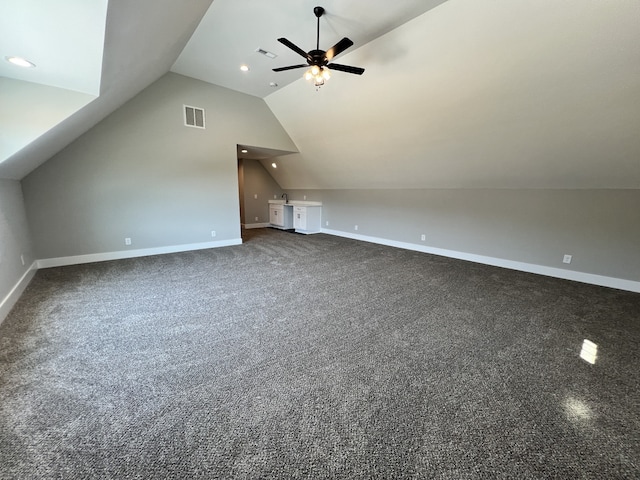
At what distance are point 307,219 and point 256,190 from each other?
230 centimetres

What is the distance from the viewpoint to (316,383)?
172 cm

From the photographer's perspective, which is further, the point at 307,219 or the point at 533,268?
the point at 307,219

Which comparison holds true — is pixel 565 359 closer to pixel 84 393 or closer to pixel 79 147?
pixel 84 393

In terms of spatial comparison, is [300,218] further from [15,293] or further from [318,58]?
[15,293]

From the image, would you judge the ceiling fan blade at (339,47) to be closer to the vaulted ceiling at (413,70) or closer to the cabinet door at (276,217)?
the vaulted ceiling at (413,70)

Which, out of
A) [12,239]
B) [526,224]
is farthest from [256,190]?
[526,224]

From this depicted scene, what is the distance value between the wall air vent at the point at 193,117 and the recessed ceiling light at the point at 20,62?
290 centimetres

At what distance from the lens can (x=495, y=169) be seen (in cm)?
414

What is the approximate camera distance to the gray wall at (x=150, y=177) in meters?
4.00

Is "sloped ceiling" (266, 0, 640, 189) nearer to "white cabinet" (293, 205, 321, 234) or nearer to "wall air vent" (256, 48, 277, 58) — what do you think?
"wall air vent" (256, 48, 277, 58)

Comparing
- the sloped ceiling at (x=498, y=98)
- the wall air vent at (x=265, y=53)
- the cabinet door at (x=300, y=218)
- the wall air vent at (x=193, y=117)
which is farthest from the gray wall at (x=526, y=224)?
the wall air vent at (x=193, y=117)

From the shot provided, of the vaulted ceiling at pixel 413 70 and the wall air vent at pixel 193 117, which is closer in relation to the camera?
the vaulted ceiling at pixel 413 70

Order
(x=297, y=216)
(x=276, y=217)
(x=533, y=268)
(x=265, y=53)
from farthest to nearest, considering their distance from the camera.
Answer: (x=276, y=217), (x=297, y=216), (x=533, y=268), (x=265, y=53)

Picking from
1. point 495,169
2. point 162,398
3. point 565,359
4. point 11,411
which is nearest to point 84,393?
point 11,411
